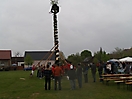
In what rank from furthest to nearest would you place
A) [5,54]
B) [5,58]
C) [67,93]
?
[5,54] < [5,58] < [67,93]

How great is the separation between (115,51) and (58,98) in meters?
63.2

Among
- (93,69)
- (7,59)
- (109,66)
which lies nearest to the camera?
(93,69)

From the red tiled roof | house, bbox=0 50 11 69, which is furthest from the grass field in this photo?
the red tiled roof

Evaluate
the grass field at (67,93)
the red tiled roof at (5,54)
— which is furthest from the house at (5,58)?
the grass field at (67,93)

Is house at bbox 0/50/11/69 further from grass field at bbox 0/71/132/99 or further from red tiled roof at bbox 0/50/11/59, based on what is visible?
grass field at bbox 0/71/132/99

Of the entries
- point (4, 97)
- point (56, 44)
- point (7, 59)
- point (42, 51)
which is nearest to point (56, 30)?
point (56, 44)

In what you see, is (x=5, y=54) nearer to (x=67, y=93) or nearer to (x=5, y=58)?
(x=5, y=58)

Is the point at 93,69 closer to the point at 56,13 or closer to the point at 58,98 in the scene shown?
the point at 56,13

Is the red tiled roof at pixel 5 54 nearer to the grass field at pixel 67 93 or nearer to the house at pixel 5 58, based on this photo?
the house at pixel 5 58

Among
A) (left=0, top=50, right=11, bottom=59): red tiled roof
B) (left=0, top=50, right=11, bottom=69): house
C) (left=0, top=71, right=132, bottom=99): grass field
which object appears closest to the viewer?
(left=0, top=71, right=132, bottom=99): grass field

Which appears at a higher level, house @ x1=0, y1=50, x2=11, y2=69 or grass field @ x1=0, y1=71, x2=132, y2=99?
house @ x1=0, y1=50, x2=11, y2=69

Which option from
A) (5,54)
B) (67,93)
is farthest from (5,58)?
(67,93)

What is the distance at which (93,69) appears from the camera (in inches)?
777

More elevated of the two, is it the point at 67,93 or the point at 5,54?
the point at 5,54
